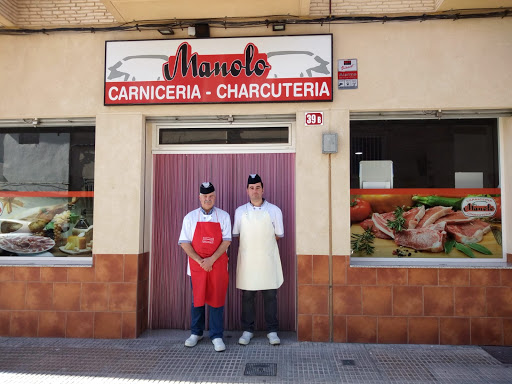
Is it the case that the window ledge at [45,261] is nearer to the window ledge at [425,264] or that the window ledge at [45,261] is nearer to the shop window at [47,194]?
the shop window at [47,194]

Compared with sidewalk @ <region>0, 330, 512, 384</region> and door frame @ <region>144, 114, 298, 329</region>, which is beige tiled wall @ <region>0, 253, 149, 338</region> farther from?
door frame @ <region>144, 114, 298, 329</region>

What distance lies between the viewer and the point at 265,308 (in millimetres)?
4980

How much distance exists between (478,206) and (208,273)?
11.9ft

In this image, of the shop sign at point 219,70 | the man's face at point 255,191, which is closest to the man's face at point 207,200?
the man's face at point 255,191

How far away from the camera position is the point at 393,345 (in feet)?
15.8

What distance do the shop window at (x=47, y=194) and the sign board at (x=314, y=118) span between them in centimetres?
298

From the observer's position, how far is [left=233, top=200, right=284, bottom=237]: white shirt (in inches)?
195

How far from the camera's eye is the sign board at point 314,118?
5047 millimetres

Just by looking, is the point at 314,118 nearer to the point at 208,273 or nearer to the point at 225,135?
the point at 225,135

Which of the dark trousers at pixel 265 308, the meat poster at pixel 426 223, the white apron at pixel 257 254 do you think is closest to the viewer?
the white apron at pixel 257 254

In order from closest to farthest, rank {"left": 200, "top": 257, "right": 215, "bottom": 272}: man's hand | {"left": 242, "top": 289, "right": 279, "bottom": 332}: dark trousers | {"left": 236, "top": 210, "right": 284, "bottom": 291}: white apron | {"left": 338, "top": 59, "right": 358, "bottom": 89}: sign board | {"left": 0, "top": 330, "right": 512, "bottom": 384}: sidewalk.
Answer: {"left": 0, "top": 330, "right": 512, "bottom": 384}: sidewalk
{"left": 200, "top": 257, "right": 215, "bottom": 272}: man's hand
{"left": 236, "top": 210, "right": 284, "bottom": 291}: white apron
{"left": 242, "top": 289, "right": 279, "bottom": 332}: dark trousers
{"left": 338, "top": 59, "right": 358, "bottom": 89}: sign board

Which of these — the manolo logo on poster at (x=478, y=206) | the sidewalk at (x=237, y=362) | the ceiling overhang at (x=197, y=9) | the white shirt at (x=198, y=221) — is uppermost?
the ceiling overhang at (x=197, y=9)

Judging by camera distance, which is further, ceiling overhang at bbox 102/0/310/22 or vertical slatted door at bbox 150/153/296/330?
vertical slatted door at bbox 150/153/296/330

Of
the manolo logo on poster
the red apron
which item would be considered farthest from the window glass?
the manolo logo on poster
